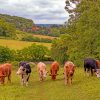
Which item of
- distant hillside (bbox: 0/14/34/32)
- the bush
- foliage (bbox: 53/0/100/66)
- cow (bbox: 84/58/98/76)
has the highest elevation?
distant hillside (bbox: 0/14/34/32)

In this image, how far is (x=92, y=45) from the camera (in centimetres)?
4803

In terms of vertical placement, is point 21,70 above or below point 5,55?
above

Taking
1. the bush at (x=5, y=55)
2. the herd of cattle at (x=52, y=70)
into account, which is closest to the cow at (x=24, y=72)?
the herd of cattle at (x=52, y=70)

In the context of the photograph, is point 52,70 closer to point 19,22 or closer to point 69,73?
point 69,73

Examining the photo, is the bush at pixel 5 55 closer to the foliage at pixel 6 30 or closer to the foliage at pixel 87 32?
the foliage at pixel 6 30

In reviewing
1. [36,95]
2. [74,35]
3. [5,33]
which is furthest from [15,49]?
[36,95]

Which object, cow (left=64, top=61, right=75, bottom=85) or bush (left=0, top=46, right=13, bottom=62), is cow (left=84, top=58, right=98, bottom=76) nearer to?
cow (left=64, top=61, right=75, bottom=85)

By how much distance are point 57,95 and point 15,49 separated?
276ft

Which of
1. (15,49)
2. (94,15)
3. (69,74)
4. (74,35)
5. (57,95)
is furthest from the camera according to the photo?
(15,49)

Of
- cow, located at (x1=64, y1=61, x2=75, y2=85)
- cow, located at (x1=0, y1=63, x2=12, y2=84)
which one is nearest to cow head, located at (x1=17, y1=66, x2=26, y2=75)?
cow, located at (x1=0, y1=63, x2=12, y2=84)

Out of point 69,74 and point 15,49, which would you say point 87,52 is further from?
point 15,49

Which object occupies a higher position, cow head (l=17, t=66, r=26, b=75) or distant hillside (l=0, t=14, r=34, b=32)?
distant hillside (l=0, t=14, r=34, b=32)

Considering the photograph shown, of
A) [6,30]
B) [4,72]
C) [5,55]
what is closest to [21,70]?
[4,72]

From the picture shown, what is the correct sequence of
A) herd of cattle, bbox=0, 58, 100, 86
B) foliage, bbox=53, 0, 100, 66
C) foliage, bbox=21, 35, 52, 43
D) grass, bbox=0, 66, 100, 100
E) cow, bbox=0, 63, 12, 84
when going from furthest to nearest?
1. foliage, bbox=21, 35, 52, 43
2. foliage, bbox=53, 0, 100, 66
3. cow, bbox=0, 63, 12, 84
4. herd of cattle, bbox=0, 58, 100, 86
5. grass, bbox=0, 66, 100, 100
